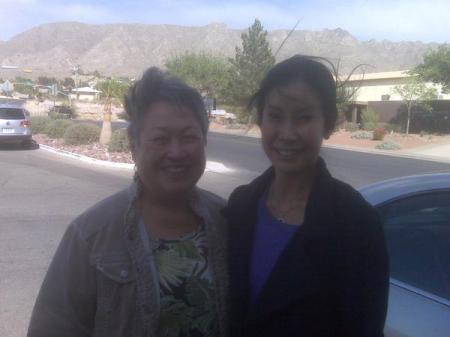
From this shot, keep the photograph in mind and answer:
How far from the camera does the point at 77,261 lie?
1.83m

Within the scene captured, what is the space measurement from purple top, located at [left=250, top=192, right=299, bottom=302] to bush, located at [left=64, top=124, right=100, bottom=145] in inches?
829

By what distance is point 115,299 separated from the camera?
1.84 metres

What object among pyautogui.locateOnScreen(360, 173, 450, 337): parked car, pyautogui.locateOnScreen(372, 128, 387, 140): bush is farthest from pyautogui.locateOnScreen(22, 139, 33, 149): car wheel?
pyautogui.locateOnScreen(372, 128, 387, 140): bush

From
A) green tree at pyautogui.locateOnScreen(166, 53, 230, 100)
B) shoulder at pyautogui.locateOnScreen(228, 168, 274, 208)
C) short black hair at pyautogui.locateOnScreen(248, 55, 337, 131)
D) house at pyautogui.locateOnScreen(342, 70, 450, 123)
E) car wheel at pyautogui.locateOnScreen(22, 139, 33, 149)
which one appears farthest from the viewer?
green tree at pyautogui.locateOnScreen(166, 53, 230, 100)

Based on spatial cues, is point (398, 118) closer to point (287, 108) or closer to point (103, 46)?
point (287, 108)

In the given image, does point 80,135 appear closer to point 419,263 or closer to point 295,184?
point 419,263

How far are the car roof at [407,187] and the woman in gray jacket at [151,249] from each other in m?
0.96

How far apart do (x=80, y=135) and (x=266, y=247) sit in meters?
21.2

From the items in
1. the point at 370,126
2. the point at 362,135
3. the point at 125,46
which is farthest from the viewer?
the point at 125,46

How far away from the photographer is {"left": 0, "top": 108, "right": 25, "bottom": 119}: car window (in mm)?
21109

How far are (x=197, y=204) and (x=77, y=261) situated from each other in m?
0.47

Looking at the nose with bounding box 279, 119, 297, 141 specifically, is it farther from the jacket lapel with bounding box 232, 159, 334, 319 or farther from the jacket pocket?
the jacket pocket

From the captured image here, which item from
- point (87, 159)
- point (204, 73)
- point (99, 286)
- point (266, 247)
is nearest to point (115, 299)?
point (99, 286)

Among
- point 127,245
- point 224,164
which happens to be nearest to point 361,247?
point 127,245
